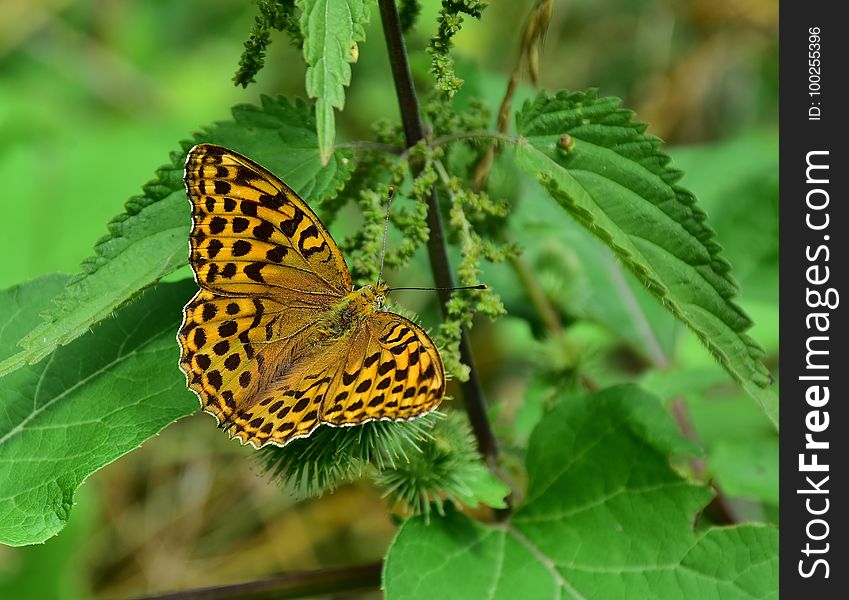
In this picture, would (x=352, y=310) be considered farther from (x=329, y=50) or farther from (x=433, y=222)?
(x=329, y=50)

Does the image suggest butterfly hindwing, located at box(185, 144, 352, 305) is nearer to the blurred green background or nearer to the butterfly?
the butterfly

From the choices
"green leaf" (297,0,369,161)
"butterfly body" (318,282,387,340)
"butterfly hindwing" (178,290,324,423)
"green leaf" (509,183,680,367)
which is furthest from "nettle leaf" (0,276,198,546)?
"green leaf" (509,183,680,367)

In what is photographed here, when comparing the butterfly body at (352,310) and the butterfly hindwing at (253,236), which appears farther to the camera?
the butterfly body at (352,310)

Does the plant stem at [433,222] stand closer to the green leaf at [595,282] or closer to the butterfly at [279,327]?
the butterfly at [279,327]

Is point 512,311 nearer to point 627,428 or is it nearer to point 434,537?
point 627,428

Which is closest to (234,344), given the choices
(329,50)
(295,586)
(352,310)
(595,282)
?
(352,310)

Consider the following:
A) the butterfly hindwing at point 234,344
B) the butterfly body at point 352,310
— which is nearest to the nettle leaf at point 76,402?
the butterfly hindwing at point 234,344
